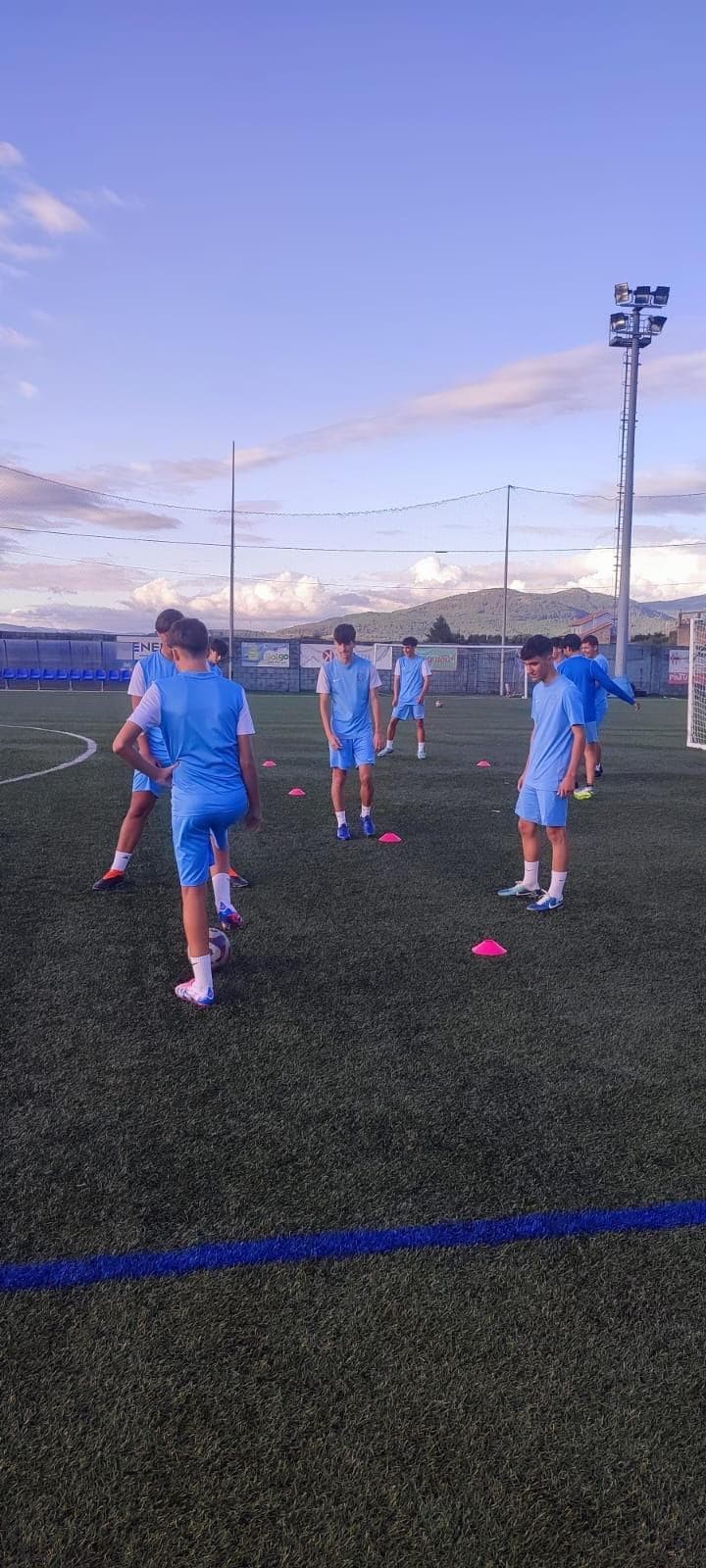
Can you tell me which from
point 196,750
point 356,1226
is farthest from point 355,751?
point 356,1226

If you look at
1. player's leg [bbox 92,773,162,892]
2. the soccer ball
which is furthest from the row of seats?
the soccer ball

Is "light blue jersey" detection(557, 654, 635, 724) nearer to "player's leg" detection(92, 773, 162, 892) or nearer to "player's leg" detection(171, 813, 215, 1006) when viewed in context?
"player's leg" detection(92, 773, 162, 892)

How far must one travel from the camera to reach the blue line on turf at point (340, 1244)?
9.13ft

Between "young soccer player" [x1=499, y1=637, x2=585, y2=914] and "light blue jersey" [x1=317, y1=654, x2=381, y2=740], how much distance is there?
2.51 m

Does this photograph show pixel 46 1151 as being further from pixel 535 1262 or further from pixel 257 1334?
pixel 535 1262

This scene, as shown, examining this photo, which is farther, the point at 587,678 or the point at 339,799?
the point at 587,678

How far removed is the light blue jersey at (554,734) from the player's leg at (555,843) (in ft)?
0.35

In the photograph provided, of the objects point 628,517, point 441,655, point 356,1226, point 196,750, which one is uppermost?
point 628,517

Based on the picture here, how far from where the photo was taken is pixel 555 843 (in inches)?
277

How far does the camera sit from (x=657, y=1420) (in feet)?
7.41

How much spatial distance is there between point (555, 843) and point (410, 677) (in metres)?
9.82

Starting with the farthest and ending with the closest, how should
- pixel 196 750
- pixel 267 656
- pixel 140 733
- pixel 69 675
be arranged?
pixel 267 656 < pixel 69 675 < pixel 140 733 < pixel 196 750

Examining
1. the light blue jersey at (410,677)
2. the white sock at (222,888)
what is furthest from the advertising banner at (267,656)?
the white sock at (222,888)

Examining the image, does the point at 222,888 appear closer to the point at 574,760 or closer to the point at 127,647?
the point at 574,760
